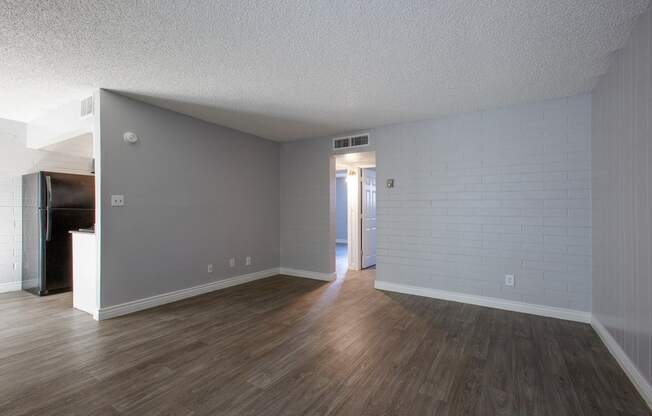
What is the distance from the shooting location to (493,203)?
3773 millimetres

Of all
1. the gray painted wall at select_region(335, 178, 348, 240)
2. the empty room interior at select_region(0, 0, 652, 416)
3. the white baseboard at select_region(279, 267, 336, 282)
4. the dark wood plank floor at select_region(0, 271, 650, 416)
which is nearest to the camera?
the dark wood plank floor at select_region(0, 271, 650, 416)

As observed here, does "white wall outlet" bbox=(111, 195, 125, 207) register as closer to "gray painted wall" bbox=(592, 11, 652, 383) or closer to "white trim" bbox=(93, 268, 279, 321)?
"white trim" bbox=(93, 268, 279, 321)

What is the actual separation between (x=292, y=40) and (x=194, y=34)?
2.39 feet

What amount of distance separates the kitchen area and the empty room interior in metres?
0.03

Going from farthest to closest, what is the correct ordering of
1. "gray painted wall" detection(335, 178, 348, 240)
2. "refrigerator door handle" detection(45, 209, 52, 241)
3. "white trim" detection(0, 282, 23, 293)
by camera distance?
"gray painted wall" detection(335, 178, 348, 240) < "white trim" detection(0, 282, 23, 293) < "refrigerator door handle" detection(45, 209, 52, 241)

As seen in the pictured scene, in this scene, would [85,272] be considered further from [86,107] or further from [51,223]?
[86,107]

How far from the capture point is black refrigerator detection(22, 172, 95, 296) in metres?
4.19

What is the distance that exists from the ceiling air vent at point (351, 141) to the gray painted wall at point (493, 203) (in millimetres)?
147

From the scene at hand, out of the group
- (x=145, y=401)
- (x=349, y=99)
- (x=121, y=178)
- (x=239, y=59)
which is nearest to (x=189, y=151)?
(x=121, y=178)

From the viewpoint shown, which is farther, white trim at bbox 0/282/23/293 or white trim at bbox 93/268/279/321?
white trim at bbox 0/282/23/293

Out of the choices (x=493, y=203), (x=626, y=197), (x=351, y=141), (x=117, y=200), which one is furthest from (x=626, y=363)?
(x=117, y=200)

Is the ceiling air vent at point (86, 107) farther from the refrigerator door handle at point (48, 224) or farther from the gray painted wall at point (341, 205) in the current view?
the gray painted wall at point (341, 205)

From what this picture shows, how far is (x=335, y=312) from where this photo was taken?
3561 mm

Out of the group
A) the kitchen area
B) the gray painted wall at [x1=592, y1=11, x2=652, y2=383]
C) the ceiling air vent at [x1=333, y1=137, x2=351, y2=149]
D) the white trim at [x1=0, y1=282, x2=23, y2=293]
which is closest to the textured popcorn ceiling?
the gray painted wall at [x1=592, y1=11, x2=652, y2=383]
